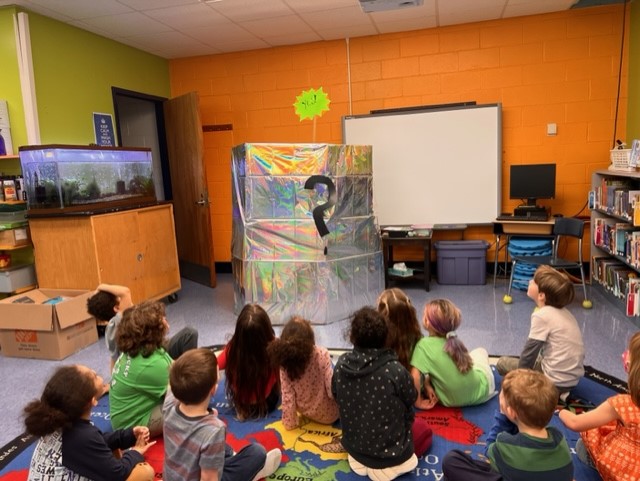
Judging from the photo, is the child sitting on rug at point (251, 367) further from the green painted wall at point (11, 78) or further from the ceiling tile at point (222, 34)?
the ceiling tile at point (222, 34)

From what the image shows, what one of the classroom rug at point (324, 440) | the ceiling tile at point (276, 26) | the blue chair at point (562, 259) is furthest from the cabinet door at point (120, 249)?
the blue chair at point (562, 259)

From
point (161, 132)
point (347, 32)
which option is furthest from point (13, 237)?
point (347, 32)

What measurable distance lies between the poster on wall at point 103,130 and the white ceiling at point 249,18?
796 millimetres

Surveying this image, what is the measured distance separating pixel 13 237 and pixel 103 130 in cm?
148

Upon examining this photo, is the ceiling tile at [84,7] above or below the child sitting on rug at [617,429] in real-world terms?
above

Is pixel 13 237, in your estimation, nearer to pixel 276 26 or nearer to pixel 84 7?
pixel 84 7

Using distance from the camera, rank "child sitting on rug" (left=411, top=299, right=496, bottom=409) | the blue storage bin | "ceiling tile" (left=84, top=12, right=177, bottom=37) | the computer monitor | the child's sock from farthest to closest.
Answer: the blue storage bin, the computer monitor, "ceiling tile" (left=84, top=12, right=177, bottom=37), "child sitting on rug" (left=411, top=299, right=496, bottom=409), the child's sock

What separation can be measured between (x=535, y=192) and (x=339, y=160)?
6.92ft

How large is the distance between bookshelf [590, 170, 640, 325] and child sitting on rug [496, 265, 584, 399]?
60.6 inches

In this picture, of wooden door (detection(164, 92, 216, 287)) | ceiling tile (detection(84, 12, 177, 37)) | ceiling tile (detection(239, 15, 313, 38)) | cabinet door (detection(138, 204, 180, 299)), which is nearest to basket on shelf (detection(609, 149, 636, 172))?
ceiling tile (detection(239, 15, 313, 38))

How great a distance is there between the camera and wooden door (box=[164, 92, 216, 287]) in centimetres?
530

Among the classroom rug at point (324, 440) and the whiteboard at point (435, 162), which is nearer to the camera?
the classroom rug at point (324, 440)

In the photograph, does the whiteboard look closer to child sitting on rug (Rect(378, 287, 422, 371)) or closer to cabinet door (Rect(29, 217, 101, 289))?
cabinet door (Rect(29, 217, 101, 289))

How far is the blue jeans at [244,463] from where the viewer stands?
1.82 meters
